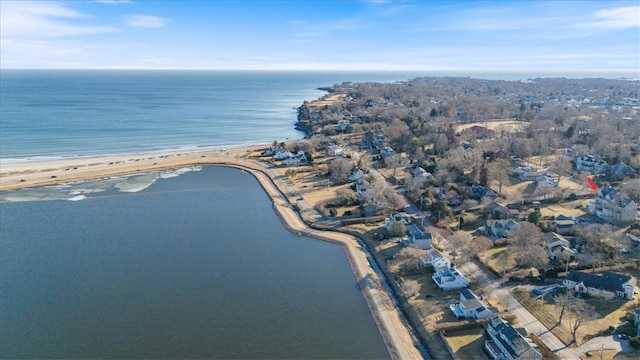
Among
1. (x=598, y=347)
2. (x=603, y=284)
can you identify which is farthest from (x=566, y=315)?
(x=603, y=284)

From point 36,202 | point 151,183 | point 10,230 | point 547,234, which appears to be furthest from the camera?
point 151,183

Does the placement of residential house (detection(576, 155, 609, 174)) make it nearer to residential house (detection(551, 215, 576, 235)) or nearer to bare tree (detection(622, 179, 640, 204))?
bare tree (detection(622, 179, 640, 204))

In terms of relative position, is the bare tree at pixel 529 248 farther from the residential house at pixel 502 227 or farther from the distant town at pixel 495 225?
the residential house at pixel 502 227

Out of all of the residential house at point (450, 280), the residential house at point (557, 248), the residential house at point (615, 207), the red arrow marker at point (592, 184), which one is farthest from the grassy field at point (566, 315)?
the red arrow marker at point (592, 184)

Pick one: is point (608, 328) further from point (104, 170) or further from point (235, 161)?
point (104, 170)

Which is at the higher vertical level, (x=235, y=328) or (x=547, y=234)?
(x=547, y=234)

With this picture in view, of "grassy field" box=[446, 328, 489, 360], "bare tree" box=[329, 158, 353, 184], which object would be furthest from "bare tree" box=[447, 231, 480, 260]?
"bare tree" box=[329, 158, 353, 184]

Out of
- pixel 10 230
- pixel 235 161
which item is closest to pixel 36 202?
pixel 10 230
